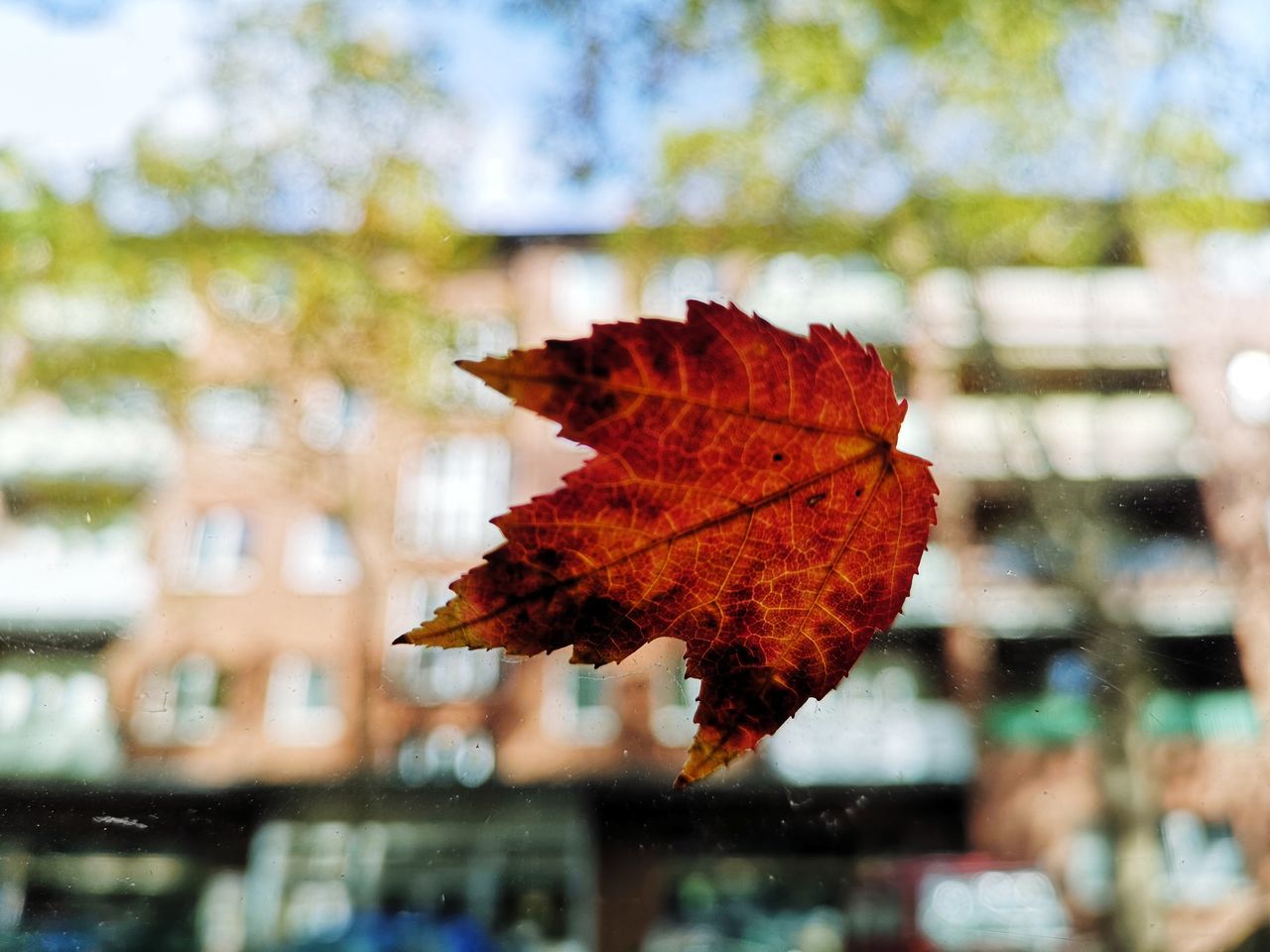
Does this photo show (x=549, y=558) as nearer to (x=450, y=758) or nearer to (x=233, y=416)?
(x=450, y=758)

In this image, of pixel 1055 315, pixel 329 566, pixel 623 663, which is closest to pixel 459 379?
pixel 329 566

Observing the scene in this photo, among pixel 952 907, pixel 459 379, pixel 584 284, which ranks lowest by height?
pixel 952 907

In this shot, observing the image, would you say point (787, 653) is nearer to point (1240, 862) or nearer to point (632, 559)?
point (632, 559)

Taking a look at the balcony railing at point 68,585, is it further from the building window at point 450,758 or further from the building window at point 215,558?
the building window at point 450,758

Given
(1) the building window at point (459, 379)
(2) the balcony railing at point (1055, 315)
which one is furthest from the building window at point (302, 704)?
(2) the balcony railing at point (1055, 315)

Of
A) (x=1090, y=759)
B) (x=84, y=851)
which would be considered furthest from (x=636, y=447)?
(x=1090, y=759)

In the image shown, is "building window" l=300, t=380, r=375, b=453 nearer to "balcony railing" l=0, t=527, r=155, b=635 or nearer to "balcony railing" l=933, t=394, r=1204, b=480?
"balcony railing" l=0, t=527, r=155, b=635
